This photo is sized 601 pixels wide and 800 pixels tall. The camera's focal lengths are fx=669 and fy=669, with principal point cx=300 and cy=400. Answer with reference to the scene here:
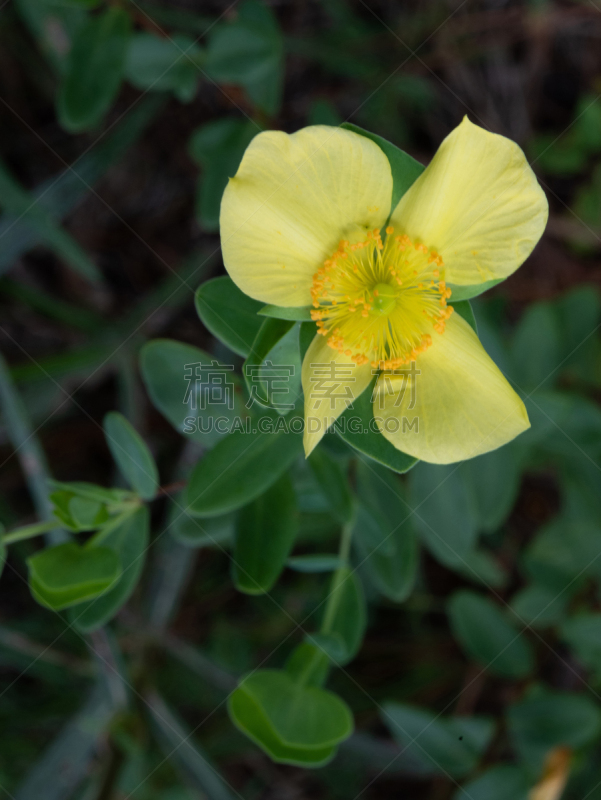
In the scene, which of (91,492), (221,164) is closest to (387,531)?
(91,492)

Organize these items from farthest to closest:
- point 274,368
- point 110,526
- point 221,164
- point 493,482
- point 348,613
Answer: point 221,164 < point 493,482 < point 348,613 < point 110,526 < point 274,368

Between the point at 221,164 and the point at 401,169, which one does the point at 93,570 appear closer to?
the point at 401,169

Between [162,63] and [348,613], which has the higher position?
[162,63]

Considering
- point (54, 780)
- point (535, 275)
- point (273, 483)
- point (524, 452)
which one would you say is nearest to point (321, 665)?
point (273, 483)

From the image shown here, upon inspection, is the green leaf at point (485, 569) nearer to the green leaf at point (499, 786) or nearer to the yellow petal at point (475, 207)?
the green leaf at point (499, 786)

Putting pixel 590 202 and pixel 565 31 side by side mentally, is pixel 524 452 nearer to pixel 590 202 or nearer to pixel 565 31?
pixel 590 202

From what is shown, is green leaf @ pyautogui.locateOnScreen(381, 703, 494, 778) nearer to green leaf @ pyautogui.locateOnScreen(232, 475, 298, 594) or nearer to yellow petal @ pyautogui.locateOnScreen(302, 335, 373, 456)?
green leaf @ pyautogui.locateOnScreen(232, 475, 298, 594)
